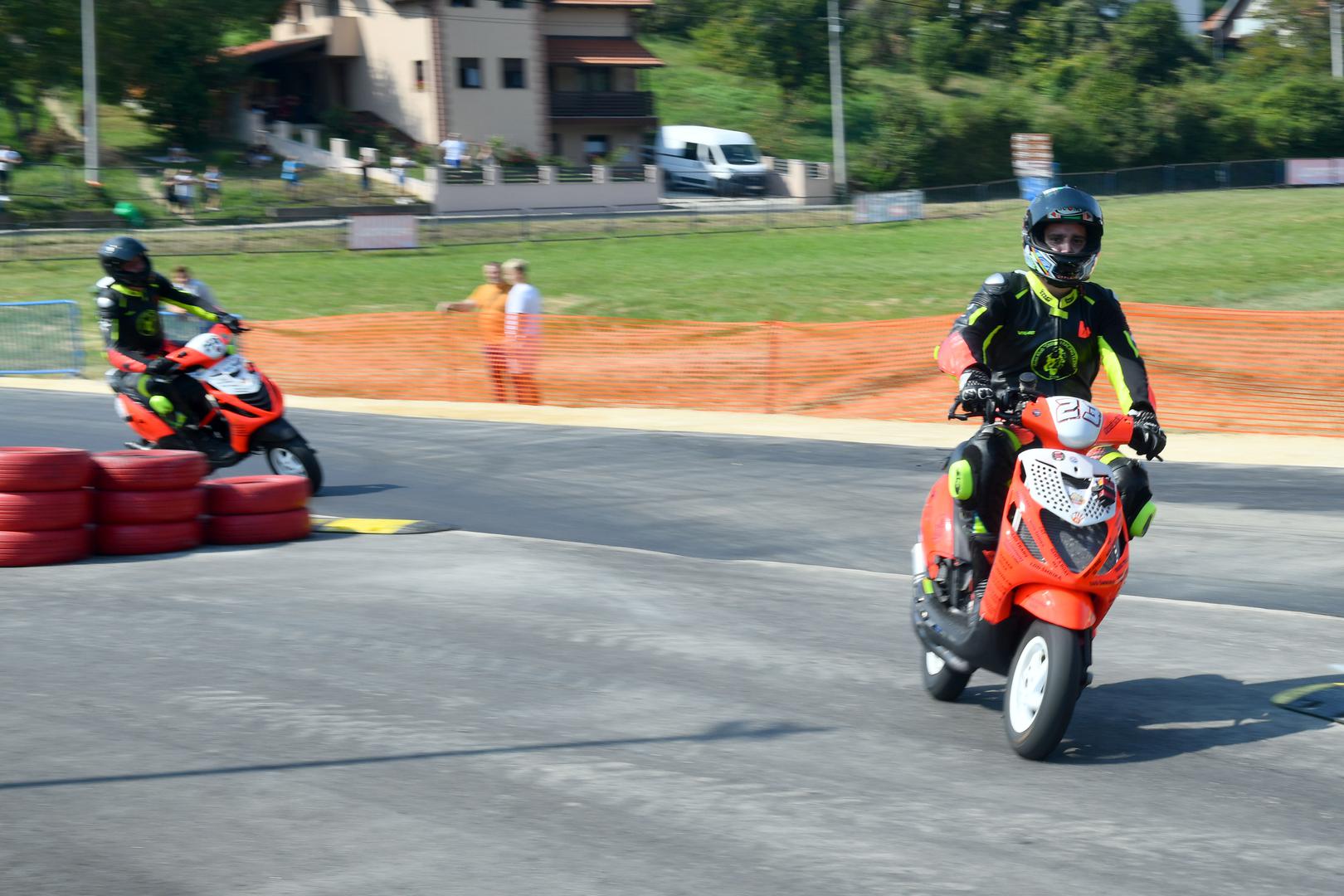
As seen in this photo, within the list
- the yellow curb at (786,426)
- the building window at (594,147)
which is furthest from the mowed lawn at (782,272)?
the building window at (594,147)

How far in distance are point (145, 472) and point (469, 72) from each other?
5729cm

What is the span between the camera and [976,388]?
534 cm

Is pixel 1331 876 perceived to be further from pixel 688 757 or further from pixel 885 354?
pixel 885 354

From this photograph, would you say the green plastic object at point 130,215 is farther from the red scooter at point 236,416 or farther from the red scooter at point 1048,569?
the red scooter at point 1048,569

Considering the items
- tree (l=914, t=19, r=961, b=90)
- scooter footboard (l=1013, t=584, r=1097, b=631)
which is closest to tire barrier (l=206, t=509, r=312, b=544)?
scooter footboard (l=1013, t=584, r=1097, b=631)

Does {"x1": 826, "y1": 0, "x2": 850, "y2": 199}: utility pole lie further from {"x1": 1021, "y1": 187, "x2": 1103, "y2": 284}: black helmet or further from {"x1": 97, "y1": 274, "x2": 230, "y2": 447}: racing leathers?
{"x1": 1021, "y1": 187, "x2": 1103, "y2": 284}: black helmet

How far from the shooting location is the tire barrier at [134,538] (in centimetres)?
941

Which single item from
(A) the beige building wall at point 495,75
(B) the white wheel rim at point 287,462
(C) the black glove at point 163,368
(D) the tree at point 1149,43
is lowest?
(B) the white wheel rim at point 287,462

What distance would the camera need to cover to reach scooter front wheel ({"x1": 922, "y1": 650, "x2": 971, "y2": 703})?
5.90 meters

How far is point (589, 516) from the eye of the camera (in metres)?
11.1

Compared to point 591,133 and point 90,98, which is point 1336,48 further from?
point 90,98

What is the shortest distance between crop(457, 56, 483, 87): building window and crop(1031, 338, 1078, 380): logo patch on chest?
198 feet

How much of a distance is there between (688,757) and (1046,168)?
29232mm

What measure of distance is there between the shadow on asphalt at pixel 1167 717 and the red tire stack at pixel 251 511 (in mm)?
5210
